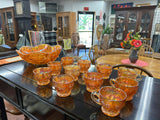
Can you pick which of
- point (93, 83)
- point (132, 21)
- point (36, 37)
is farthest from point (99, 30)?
point (93, 83)

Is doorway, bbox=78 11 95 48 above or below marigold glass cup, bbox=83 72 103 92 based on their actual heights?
above

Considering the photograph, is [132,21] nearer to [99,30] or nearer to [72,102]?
[99,30]

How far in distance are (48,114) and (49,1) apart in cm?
682

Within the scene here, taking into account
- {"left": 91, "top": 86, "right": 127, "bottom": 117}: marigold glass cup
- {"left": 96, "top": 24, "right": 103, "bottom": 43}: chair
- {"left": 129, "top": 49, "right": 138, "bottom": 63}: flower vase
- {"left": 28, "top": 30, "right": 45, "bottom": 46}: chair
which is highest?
{"left": 96, "top": 24, "right": 103, "bottom": 43}: chair

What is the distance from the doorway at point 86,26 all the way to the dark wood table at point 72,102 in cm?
557

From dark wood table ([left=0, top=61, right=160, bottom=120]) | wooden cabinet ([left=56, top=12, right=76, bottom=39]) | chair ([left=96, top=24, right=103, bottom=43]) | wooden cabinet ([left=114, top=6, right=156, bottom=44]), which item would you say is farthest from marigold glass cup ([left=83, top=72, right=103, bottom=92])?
chair ([left=96, top=24, right=103, bottom=43])

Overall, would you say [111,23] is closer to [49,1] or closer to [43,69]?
[49,1]

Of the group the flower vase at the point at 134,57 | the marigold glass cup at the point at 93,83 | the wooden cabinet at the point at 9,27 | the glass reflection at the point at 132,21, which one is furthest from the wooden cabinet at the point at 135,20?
the marigold glass cup at the point at 93,83

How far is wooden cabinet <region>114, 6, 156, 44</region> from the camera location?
411 centimetres

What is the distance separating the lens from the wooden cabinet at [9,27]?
187 inches

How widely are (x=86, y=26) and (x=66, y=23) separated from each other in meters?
1.06

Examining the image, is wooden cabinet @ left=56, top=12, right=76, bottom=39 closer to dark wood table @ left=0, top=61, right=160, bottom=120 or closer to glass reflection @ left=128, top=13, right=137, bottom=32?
glass reflection @ left=128, top=13, right=137, bottom=32

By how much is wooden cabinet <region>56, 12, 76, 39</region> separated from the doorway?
45cm

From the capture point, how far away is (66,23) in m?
5.76
